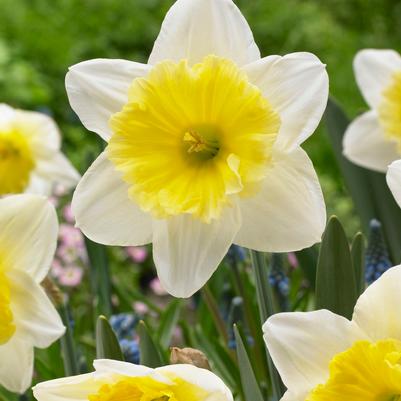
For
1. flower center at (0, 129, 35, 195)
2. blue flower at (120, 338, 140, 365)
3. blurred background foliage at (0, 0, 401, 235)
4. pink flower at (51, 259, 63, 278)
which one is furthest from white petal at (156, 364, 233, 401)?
blurred background foliage at (0, 0, 401, 235)

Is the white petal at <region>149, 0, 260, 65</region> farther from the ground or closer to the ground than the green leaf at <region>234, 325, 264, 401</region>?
farther from the ground

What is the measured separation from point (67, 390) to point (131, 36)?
5.43 meters

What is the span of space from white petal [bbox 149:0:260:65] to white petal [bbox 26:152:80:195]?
101 centimetres

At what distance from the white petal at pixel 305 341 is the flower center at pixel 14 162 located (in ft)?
3.76

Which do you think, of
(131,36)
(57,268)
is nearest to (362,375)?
(57,268)

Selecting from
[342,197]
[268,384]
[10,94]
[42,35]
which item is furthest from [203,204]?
[42,35]

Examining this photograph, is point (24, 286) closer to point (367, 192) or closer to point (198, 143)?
point (198, 143)

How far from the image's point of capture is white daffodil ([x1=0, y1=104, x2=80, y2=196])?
1.92m

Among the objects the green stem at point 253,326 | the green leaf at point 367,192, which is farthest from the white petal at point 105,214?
the green leaf at point 367,192

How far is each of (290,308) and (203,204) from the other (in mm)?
576

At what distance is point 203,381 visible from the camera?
82cm

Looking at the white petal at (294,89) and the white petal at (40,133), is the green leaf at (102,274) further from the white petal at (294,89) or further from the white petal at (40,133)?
the white petal at (294,89)

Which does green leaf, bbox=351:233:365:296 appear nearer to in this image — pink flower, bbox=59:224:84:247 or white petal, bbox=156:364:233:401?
white petal, bbox=156:364:233:401

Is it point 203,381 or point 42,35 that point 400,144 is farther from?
point 42,35
